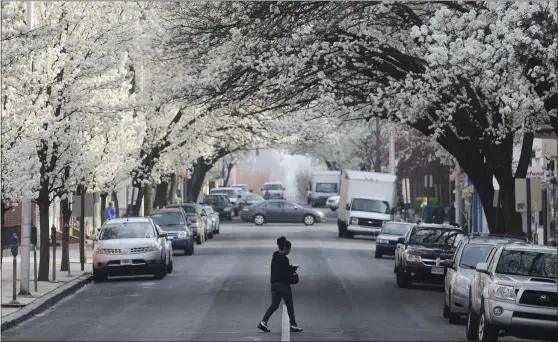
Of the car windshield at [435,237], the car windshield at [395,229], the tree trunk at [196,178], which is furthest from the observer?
the tree trunk at [196,178]

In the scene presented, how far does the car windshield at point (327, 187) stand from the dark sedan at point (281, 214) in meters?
29.7

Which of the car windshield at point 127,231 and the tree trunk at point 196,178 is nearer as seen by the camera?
the car windshield at point 127,231

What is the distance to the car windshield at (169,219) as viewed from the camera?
4351 centimetres

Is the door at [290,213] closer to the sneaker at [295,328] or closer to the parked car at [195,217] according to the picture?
the parked car at [195,217]

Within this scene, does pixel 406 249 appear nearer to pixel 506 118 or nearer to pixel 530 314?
pixel 506 118

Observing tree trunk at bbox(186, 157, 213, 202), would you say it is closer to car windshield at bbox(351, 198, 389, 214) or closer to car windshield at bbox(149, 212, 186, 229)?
car windshield at bbox(351, 198, 389, 214)

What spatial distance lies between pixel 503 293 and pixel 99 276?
16.5 m

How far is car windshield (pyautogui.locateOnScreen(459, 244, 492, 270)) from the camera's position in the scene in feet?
73.0

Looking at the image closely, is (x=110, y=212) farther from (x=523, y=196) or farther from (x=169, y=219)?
(x=523, y=196)

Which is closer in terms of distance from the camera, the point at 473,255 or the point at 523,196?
the point at 473,255

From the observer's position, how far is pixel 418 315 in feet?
75.7

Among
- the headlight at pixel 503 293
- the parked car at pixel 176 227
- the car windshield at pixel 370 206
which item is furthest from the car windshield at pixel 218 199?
the headlight at pixel 503 293

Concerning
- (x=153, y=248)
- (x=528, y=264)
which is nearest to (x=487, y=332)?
(x=528, y=264)

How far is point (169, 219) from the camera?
43719 millimetres
